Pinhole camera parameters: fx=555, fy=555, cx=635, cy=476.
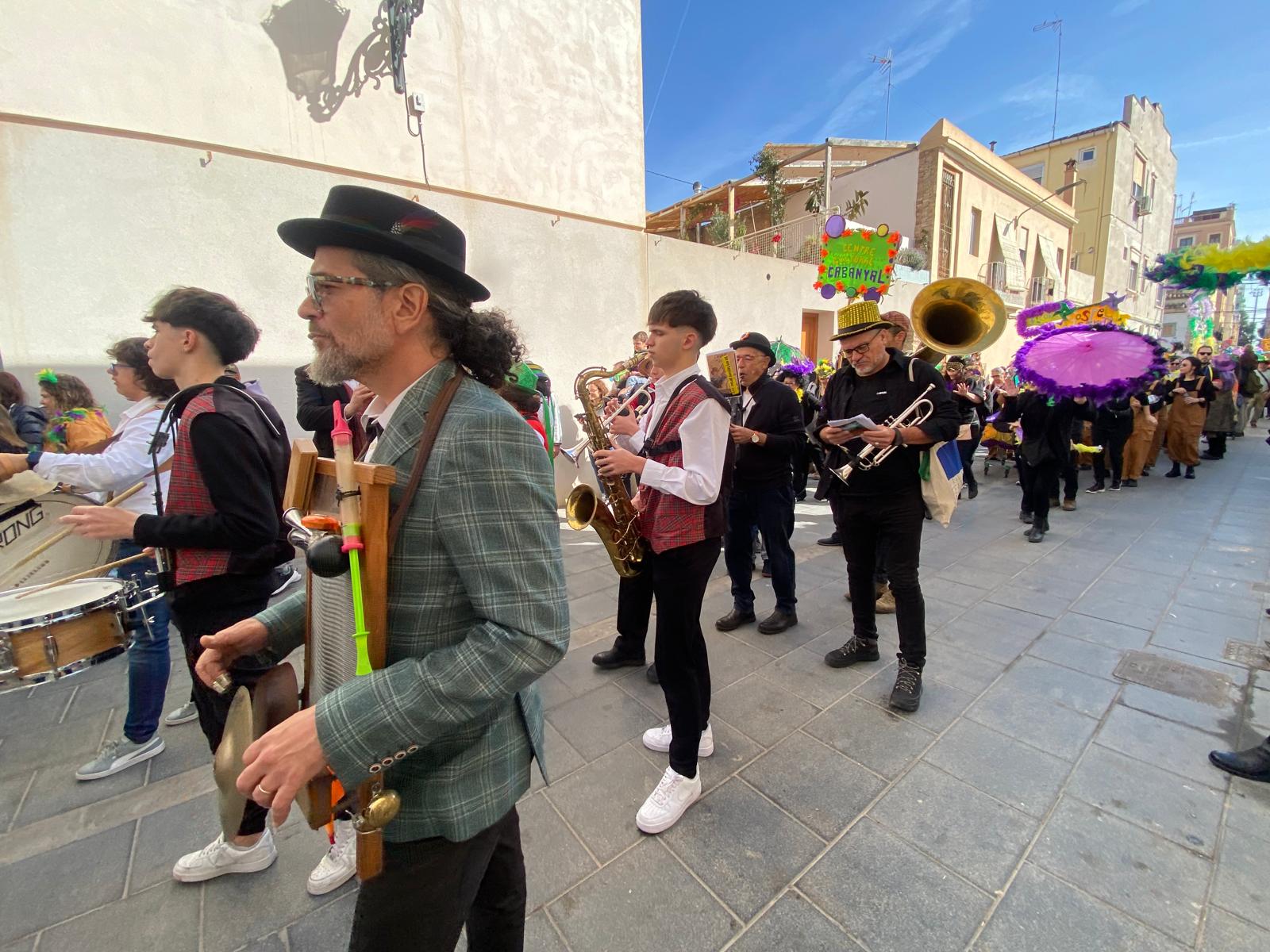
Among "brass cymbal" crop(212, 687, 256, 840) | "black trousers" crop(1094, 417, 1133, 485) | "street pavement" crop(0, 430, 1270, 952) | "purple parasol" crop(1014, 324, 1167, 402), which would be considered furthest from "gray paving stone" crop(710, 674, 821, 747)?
"black trousers" crop(1094, 417, 1133, 485)

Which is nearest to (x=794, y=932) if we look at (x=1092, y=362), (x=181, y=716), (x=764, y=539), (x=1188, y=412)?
(x=764, y=539)

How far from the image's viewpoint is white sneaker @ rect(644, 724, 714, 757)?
260 cm

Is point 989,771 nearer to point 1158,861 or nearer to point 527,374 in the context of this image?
point 1158,861

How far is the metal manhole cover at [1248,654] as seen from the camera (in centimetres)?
333

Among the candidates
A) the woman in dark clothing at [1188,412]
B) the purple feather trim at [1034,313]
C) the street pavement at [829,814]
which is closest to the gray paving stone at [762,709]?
the street pavement at [829,814]

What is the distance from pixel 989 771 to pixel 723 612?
6.65ft

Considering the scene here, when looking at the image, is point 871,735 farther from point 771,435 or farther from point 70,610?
point 70,610

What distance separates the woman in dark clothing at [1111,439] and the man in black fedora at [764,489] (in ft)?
21.7

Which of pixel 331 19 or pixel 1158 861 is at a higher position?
pixel 331 19

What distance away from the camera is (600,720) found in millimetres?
2932

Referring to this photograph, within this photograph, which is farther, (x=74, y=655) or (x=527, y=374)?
(x=527, y=374)

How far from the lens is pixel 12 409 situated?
4336 mm

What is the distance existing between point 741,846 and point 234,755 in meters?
1.79

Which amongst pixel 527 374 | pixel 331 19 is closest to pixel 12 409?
pixel 527 374
